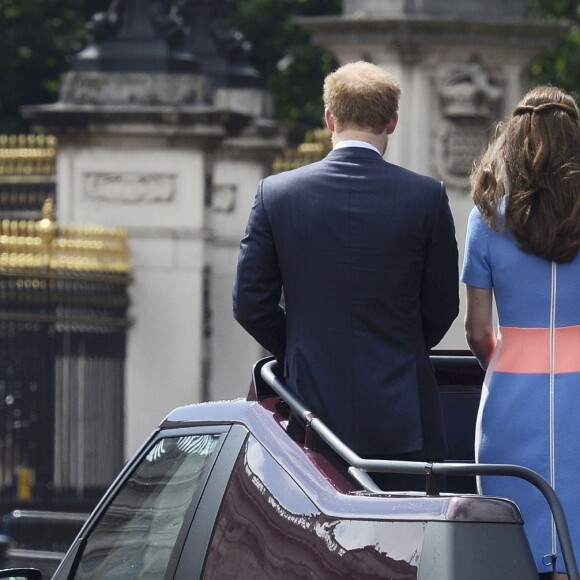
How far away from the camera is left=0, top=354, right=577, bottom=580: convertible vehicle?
3229 millimetres

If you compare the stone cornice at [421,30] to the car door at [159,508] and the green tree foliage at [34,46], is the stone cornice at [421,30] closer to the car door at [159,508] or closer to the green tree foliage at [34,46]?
the car door at [159,508]

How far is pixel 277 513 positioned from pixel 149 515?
2.30 ft

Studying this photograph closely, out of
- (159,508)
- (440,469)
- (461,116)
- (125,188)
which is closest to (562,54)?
(461,116)

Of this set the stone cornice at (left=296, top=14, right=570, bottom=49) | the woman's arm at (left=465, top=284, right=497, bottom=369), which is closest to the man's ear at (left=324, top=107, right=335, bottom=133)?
the woman's arm at (left=465, top=284, right=497, bottom=369)

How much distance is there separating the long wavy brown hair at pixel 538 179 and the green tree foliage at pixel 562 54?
20.6 metres

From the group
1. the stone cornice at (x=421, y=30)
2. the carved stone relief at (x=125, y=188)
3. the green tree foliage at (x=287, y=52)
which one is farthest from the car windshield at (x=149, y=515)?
the green tree foliage at (x=287, y=52)

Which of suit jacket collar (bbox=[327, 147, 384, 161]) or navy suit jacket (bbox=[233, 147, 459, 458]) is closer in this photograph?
navy suit jacket (bbox=[233, 147, 459, 458])

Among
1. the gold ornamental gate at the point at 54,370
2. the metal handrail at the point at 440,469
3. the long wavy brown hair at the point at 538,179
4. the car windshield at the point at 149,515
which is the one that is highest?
the long wavy brown hair at the point at 538,179

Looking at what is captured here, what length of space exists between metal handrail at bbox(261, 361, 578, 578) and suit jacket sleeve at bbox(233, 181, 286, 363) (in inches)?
16.4

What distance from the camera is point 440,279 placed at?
4.20 metres

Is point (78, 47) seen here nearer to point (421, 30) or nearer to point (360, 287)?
point (421, 30)

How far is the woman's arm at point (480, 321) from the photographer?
4176 mm

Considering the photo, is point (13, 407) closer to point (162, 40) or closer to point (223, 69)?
point (162, 40)

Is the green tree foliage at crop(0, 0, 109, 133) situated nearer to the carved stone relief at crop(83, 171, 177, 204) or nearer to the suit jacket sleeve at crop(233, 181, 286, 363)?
the carved stone relief at crop(83, 171, 177, 204)
